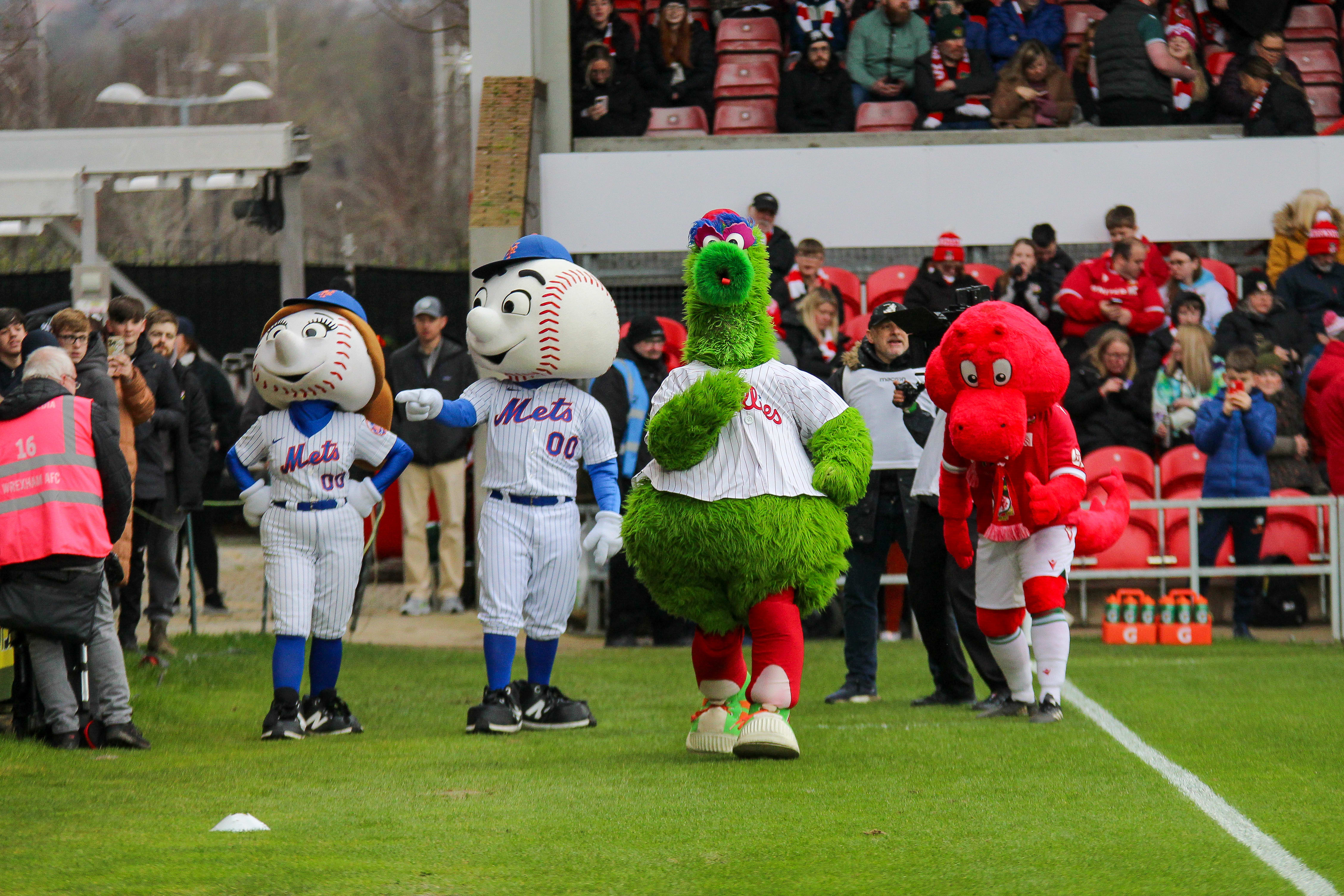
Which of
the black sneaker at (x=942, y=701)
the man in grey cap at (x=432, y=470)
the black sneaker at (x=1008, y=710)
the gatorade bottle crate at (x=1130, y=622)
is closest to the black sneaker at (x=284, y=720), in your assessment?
the black sneaker at (x=942, y=701)

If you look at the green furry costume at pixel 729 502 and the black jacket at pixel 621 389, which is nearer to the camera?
the green furry costume at pixel 729 502

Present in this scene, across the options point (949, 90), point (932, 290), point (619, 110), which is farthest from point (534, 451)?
point (949, 90)

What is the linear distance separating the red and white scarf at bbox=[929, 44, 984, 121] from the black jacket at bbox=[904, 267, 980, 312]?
11.1ft

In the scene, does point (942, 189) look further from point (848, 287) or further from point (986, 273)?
point (848, 287)

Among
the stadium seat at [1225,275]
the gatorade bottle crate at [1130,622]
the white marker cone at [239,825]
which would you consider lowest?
the gatorade bottle crate at [1130,622]

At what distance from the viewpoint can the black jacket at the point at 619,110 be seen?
14.9 metres

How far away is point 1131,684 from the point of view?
8.45 metres

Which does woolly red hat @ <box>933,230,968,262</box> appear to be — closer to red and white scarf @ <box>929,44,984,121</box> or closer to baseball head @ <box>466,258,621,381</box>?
red and white scarf @ <box>929,44,984,121</box>

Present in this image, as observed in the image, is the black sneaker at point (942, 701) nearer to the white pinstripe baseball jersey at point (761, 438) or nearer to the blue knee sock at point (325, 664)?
the white pinstripe baseball jersey at point (761, 438)

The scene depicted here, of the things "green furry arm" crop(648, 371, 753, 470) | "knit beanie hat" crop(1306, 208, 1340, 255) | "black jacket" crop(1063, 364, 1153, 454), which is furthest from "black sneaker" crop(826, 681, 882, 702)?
"knit beanie hat" crop(1306, 208, 1340, 255)

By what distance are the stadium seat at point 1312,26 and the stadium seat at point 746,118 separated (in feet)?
16.5

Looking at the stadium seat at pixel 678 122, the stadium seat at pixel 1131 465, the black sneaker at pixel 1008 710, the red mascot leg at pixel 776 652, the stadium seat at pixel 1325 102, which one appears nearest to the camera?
the red mascot leg at pixel 776 652

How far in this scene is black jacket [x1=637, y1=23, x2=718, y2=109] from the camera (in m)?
15.0

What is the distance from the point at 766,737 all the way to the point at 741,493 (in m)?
0.90
